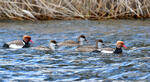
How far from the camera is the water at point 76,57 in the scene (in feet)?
27.9

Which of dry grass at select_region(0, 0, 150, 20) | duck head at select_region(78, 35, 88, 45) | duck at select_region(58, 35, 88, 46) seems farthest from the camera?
dry grass at select_region(0, 0, 150, 20)

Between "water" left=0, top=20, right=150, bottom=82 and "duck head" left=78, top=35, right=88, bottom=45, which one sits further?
"duck head" left=78, top=35, right=88, bottom=45

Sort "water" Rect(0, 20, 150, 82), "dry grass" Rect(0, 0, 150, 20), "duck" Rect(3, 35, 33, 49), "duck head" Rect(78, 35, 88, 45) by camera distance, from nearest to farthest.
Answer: "water" Rect(0, 20, 150, 82) < "duck" Rect(3, 35, 33, 49) < "duck head" Rect(78, 35, 88, 45) < "dry grass" Rect(0, 0, 150, 20)

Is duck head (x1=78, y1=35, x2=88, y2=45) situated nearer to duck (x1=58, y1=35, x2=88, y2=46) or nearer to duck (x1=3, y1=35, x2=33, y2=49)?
duck (x1=58, y1=35, x2=88, y2=46)

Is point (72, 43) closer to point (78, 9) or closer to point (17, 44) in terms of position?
point (17, 44)

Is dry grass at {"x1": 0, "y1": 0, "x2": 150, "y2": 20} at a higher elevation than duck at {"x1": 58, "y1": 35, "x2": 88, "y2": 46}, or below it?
higher

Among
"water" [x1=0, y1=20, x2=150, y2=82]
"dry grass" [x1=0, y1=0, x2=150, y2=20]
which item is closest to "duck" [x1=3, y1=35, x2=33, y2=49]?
"water" [x1=0, y1=20, x2=150, y2=82]

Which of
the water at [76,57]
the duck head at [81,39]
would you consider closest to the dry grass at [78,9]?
the water at [76,57]

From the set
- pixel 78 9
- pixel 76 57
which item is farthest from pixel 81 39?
pixel 78 9

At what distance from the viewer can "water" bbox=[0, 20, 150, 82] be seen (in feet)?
27.9

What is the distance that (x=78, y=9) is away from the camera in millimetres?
17797

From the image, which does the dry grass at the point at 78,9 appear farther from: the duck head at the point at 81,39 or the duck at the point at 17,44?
the duck at the point at 17,44

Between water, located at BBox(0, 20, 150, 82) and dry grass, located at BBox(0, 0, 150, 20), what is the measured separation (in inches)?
24.3

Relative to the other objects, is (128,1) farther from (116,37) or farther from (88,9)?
(116,37)
